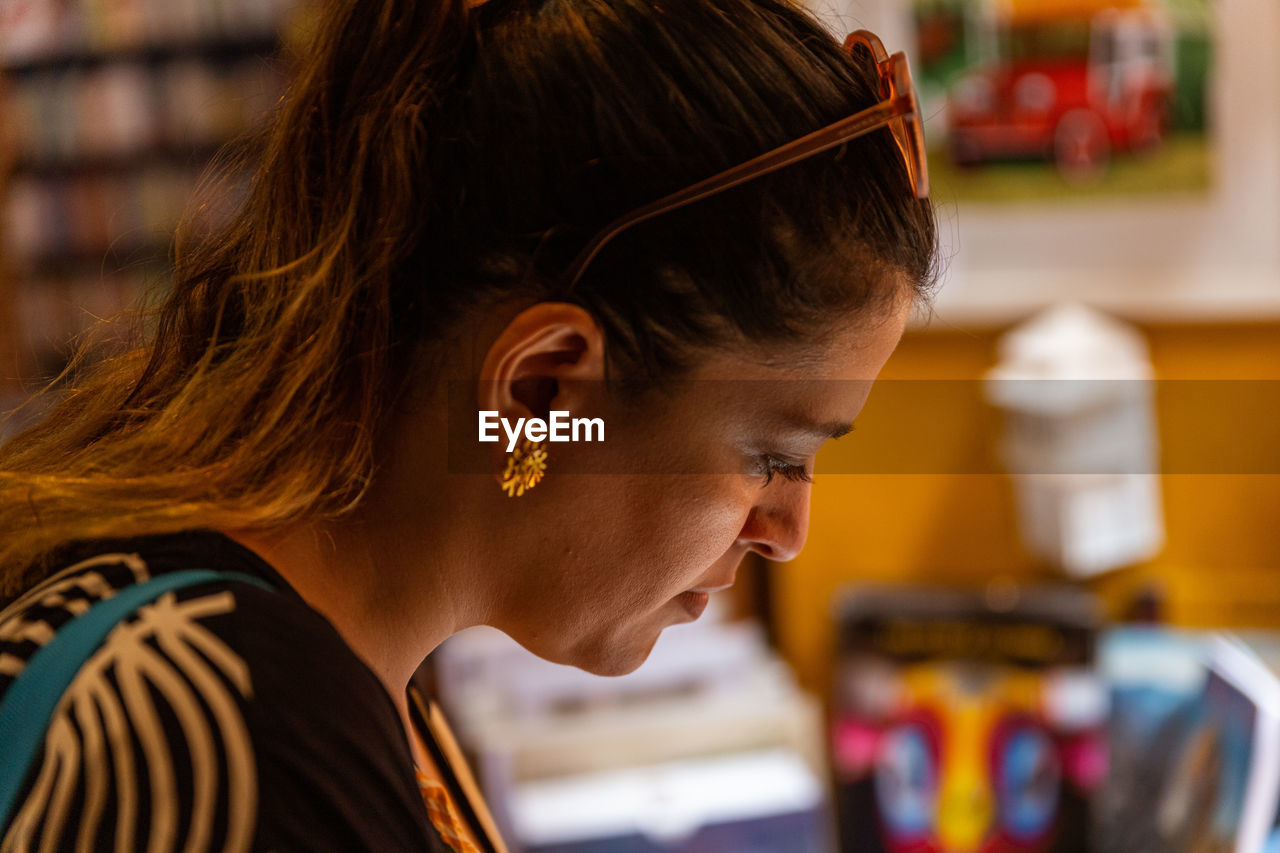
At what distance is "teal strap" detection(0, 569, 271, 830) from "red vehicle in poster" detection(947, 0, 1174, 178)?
143 cm

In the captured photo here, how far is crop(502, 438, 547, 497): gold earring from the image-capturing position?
0.64m

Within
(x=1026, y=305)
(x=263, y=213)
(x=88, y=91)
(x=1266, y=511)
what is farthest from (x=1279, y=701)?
(x=88, y=91)

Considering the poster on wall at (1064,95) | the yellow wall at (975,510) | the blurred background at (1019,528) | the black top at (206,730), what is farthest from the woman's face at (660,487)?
the poster on wall at (1064,95)

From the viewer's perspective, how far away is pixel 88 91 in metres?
2.23

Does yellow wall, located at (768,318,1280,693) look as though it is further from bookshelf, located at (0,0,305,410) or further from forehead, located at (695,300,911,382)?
bookshelf, located at (0,0,305,410)

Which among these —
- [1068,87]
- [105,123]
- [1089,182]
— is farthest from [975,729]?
[105,123]

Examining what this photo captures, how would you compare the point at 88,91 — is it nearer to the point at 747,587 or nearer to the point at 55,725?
the point at 747,587

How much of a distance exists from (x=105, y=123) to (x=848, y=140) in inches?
79.2

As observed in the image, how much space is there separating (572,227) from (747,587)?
1335mm

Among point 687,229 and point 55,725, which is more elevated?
point 687,229

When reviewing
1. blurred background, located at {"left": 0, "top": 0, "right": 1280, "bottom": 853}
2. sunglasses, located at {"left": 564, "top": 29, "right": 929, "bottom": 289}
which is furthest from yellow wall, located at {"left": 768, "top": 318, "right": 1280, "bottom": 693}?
sunglasses, located at {"left": 564, "top": 29, "right": 929, "bottom": 289}

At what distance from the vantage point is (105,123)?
225 centimetres

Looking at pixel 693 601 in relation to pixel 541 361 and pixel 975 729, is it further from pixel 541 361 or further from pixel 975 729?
pixel 975 729

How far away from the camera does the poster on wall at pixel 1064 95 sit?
1591 mm
